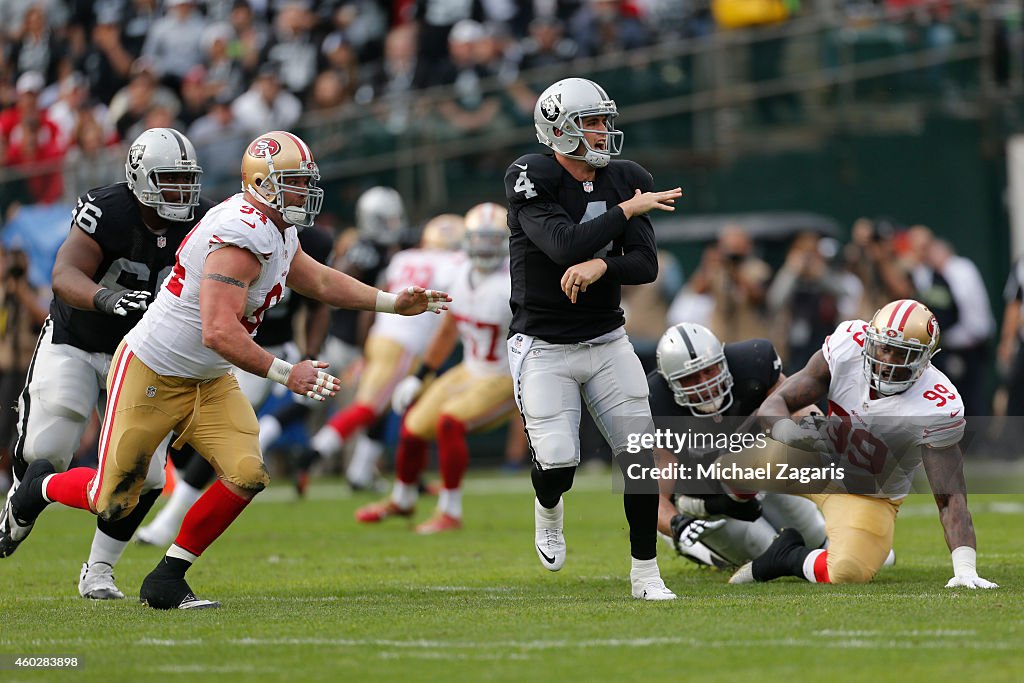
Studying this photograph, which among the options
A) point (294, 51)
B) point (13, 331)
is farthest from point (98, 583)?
point (294, 51)

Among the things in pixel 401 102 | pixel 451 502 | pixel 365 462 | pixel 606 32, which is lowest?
A: pixel 365 462

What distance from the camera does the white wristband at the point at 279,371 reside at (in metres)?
5.74

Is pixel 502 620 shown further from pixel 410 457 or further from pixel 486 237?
pixel 486 237

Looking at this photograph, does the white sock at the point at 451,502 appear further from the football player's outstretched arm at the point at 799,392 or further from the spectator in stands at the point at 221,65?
the spectator in stands at the point at 221,65

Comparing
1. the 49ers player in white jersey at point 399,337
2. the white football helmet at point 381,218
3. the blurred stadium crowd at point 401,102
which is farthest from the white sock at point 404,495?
the white football helmet at point 381,218

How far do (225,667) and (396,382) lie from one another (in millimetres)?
6931

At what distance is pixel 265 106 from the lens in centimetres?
1501

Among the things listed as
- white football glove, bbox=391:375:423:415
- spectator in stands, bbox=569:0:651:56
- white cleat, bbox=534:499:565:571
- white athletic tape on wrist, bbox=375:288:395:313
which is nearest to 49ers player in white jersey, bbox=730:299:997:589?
white cleat, bbox=534:499:565:571

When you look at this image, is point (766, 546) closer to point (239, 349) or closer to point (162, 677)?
point (239, 349)

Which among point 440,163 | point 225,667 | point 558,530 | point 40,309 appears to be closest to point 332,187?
point 440,163

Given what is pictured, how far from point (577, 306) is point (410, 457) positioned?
4.02m

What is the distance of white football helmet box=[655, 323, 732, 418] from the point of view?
7059 millimetres

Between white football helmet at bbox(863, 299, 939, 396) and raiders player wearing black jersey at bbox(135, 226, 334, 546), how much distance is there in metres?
2.93

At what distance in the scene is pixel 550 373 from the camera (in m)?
6.46
